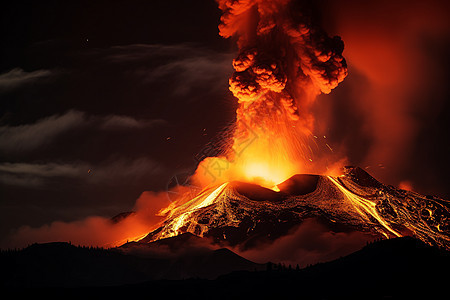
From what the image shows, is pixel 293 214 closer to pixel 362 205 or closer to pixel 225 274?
pixel 362 205

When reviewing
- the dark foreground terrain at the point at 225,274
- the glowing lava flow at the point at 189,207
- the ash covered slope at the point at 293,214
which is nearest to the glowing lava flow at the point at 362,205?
the ash covered slope at the point at 293,214

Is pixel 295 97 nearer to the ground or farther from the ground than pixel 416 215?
farther from the ground

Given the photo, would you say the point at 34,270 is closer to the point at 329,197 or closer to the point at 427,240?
the point at 329,197

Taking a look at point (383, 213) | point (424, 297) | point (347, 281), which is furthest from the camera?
point (383, 213)

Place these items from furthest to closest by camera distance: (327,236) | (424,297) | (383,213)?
(383,213) < (327,236) < (424,297)

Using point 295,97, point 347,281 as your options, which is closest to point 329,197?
point 295,97

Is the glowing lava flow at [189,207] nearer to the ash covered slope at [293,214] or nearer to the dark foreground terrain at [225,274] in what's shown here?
the ash covered slope at [293,214]

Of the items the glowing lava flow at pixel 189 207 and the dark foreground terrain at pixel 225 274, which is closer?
the dark foreground terrain at pixel 225 274

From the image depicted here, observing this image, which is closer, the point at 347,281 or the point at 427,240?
the point at 347,281

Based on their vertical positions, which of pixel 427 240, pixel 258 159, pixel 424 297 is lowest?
pixel 424 297
